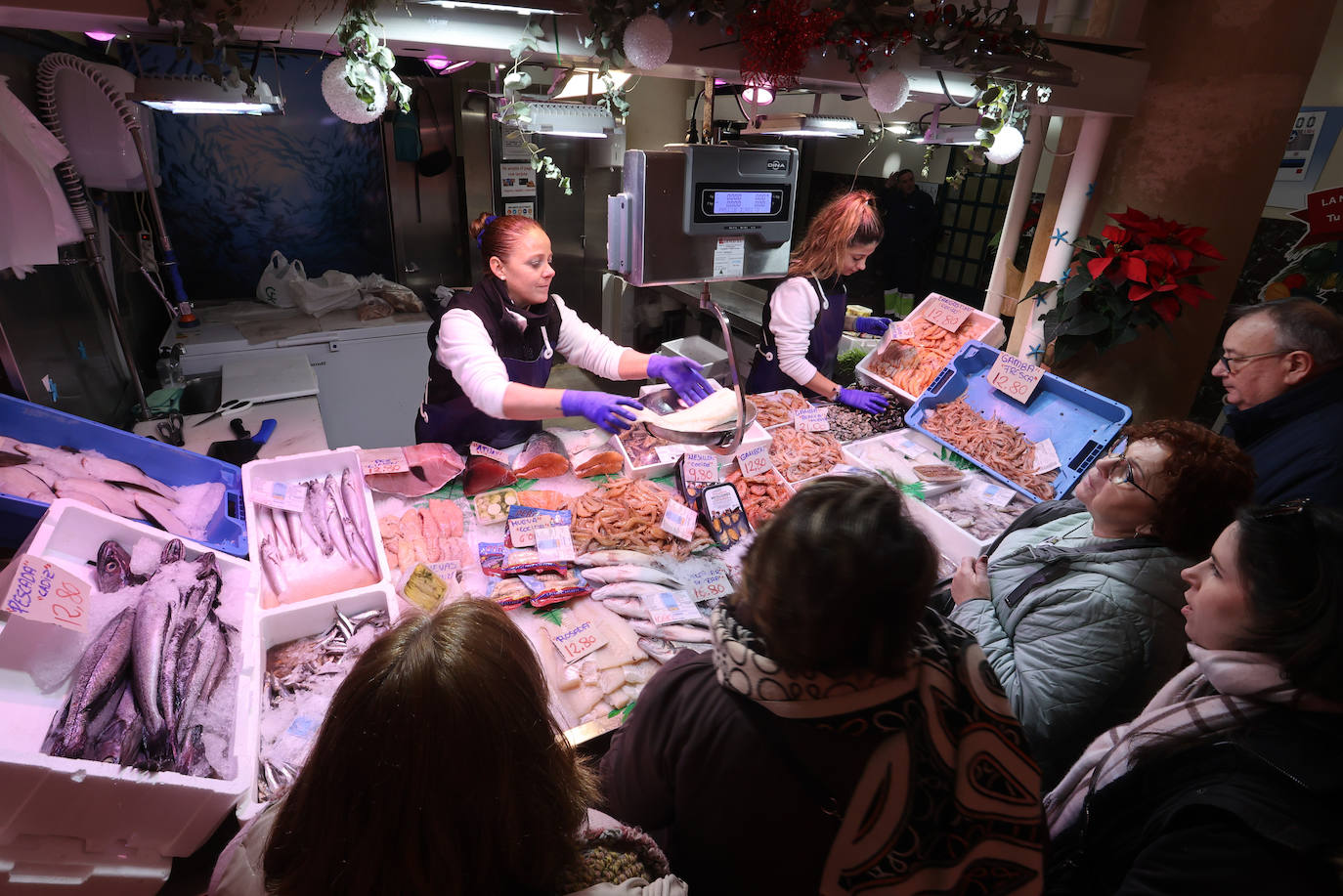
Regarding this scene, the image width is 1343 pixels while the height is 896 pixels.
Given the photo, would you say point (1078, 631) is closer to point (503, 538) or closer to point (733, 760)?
point (733, 760)

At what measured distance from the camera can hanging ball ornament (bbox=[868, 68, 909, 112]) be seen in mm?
2658

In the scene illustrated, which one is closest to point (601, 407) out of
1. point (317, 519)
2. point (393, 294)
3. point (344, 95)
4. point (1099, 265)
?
point (317, 519)

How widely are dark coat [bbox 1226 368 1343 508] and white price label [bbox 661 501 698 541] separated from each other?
6.84 ft

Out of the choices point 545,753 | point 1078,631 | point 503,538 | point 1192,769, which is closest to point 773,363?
point 503,538

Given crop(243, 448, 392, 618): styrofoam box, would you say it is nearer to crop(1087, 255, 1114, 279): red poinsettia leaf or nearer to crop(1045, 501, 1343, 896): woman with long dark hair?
crop(1045, 501, 1343, 896): woman with long dark hair

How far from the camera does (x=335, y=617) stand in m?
1.90

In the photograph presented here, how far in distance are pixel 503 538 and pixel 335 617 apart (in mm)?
598

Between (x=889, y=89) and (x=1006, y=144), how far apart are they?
2.65ft

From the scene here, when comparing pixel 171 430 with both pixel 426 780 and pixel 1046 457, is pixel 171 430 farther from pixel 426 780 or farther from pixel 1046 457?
pixel 1046 457

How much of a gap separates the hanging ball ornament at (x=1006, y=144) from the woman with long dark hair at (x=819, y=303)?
0.69 m

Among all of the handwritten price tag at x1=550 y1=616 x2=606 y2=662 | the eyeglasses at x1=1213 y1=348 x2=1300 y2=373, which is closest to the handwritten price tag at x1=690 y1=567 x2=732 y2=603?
the handwritten price tag at x1=550 y1=616 x2=606 y2=662

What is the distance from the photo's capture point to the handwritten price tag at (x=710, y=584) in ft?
7.04

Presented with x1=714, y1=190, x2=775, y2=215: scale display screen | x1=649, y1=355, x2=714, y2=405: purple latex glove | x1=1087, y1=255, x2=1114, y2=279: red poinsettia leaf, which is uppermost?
x1=714, y1=190, x2=775, y2=215: scale display screen

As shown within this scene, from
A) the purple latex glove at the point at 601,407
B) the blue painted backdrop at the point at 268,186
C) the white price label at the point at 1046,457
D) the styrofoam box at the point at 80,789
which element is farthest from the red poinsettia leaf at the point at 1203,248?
the blue painted backdrop at the point at 268,186
